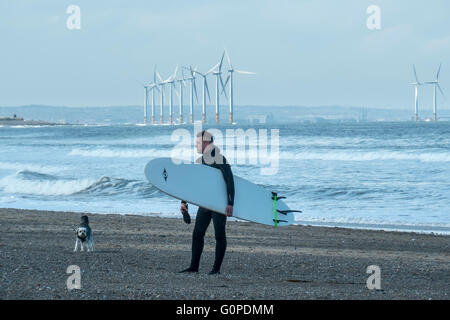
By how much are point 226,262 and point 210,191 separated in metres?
1.27

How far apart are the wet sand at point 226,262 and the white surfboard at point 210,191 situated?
1.97 ft

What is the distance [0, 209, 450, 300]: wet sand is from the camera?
6.32m

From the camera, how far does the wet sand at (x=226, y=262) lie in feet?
20.7

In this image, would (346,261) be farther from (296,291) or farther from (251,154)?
(251,154)

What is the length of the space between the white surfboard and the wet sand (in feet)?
1.97

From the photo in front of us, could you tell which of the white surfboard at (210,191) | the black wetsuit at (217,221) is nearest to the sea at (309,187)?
the white surfboard at (210,191)

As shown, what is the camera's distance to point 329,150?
135 ft

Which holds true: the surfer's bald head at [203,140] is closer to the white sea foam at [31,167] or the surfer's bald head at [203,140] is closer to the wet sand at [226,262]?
the wet sand at [226,262]

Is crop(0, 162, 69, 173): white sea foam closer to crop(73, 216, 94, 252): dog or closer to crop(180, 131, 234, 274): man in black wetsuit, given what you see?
crop(73, 216, 94, 252): dog

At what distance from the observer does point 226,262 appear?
855 cm

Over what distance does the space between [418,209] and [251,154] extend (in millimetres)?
22860
